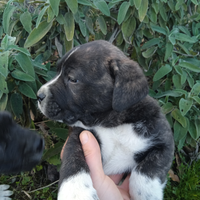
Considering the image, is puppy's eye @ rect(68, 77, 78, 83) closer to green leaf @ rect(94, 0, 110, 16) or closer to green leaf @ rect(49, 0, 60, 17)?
green leaf @ rect(49, 0, 60, 17)

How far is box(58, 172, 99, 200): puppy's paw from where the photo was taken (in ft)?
6.46

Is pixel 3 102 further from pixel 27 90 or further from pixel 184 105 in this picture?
pixel 184 105

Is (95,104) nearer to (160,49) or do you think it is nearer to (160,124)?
(160,124)

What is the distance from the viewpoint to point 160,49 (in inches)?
134

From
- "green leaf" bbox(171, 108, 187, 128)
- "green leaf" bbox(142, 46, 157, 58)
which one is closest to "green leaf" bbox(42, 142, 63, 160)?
"green leaf" bbox(171, 108, 187, 128)

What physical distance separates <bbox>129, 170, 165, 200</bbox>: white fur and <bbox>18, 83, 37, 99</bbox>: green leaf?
4.47 feet

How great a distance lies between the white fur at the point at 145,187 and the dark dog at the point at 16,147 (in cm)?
102

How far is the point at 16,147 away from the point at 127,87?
1.15 meters

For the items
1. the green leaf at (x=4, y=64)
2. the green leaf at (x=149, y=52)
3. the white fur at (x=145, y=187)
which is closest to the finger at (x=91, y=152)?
the white fur at (x=145, y=187)

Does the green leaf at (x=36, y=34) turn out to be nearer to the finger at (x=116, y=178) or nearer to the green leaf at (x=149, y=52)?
the green leaf at (x=149, y=52)

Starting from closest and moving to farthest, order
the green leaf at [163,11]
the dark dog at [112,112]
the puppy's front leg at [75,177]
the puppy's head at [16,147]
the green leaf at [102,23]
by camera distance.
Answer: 1. the puppy's head at [16,147]
2. the puppy's front leg at [75,177]
3. the dark dog at [112,112]
4. the green leaf at [102,23]
5. the green leaf at [163,11]

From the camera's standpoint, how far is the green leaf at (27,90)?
2.41m

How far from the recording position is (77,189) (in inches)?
78.6

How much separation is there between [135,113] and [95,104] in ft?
1.49
